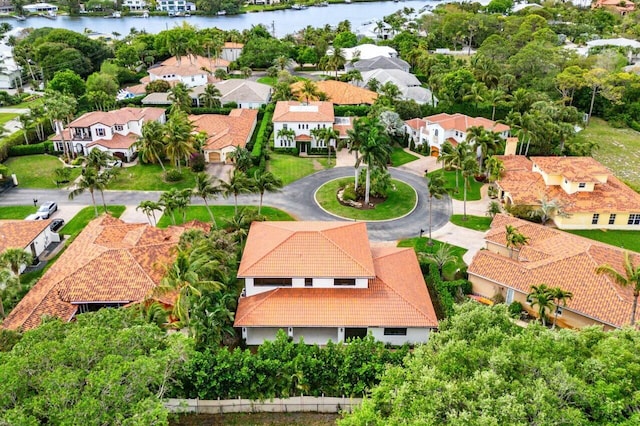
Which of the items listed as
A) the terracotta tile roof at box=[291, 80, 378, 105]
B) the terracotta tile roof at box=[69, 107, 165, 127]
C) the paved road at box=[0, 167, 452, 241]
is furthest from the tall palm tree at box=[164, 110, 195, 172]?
the terracotta tile roof at box=[291, 80, 378, 105]

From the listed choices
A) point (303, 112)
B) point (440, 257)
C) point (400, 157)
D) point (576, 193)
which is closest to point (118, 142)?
point (303, 112)

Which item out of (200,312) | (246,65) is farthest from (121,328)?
(246,65)

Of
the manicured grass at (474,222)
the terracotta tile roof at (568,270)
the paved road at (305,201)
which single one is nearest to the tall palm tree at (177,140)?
the paved road at (305,201)

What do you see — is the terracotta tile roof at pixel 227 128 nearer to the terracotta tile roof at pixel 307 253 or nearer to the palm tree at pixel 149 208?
the palm tree at pixel 149 208

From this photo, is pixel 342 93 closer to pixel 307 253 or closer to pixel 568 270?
pixel 307 253

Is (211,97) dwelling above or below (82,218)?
above

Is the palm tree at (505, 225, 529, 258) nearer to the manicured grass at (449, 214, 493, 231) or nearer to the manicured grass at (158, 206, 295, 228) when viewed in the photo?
the manicured grass at (449, 214, 493, 231)
